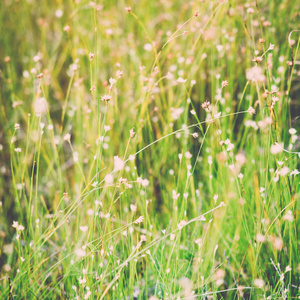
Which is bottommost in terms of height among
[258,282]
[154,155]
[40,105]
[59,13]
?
[258,282]

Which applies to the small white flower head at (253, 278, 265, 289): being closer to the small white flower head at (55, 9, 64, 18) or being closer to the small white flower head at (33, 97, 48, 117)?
the small white flower head at (33, 97, 48, 117)

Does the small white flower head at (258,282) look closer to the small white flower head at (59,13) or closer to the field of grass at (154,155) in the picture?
the field of grass at (154,155)

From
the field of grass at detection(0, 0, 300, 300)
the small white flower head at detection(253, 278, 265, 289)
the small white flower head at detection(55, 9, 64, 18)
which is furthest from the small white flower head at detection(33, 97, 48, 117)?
the small white flower head at detection(55, 9, 64, 18)

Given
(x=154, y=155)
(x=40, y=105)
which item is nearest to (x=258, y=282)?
(x=154, y=155)

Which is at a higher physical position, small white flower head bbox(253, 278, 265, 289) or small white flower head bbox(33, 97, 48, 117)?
small white flower head bbox(33, 97, 48, 117)

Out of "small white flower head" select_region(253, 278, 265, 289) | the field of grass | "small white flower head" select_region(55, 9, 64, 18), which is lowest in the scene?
"small white flower head" select_region(253, 278, 265, 289)

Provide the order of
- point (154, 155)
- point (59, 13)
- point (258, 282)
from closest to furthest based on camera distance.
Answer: point (258, 282)
point (154, 155)
point (59, 13)

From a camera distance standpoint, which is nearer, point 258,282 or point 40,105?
point 258,282

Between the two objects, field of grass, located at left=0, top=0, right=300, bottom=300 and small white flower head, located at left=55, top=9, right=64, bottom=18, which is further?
small white flower head, located at left=55, top=9, right=64, bottom=18

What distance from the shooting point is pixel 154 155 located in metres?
1.83

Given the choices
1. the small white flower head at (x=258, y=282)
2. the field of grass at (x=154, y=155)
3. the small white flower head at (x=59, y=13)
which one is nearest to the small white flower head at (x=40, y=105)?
the field of grass at (x=154, y=155)

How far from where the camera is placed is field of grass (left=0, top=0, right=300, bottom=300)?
124 centimetres

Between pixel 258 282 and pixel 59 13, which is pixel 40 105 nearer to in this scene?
pixel 59 13

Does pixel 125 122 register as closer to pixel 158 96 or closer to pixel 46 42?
pixel 158 96
